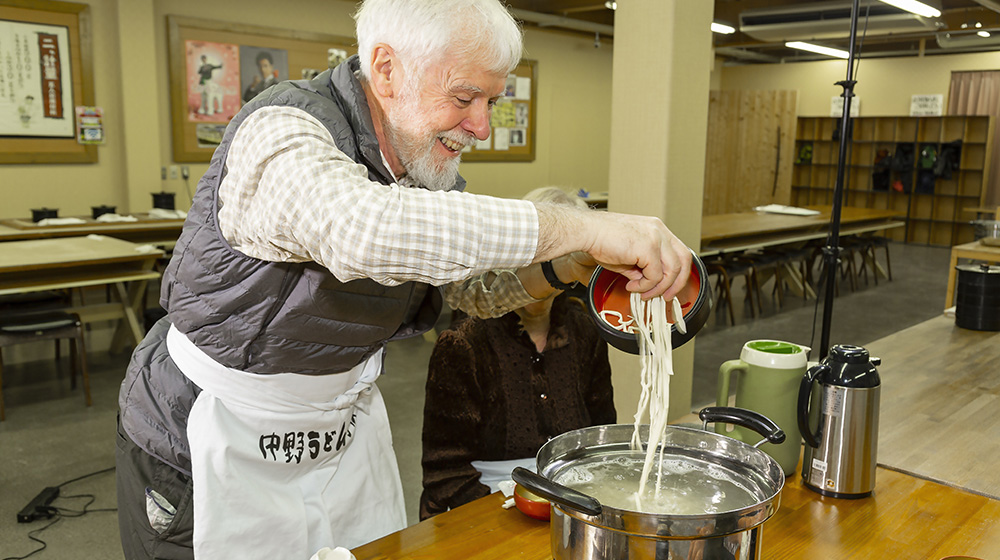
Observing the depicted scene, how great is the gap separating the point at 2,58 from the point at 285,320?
6830 millimetres

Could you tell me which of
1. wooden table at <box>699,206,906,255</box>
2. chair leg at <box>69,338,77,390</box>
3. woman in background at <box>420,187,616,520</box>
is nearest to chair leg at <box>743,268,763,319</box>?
wooden table at <box>699,206,906,255</box>

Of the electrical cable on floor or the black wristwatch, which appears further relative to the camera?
the electrical cable on floor

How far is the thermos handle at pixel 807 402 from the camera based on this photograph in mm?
1450

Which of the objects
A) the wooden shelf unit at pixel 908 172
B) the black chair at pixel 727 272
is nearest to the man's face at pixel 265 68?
the black chair at pixel 727 272

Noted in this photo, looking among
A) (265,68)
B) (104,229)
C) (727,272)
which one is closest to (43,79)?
(104,229)

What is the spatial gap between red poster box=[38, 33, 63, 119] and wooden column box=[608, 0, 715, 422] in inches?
239

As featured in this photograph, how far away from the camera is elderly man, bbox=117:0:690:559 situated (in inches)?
37.2

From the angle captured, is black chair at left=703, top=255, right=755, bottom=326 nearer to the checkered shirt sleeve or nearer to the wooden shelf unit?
the checkered shirt sleeve

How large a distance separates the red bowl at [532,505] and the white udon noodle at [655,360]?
216 mm

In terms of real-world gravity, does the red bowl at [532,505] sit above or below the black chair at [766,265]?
above

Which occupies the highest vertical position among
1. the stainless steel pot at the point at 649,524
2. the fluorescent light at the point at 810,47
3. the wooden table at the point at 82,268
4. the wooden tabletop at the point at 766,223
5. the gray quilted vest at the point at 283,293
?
the fluorescent light at the point at 810,47

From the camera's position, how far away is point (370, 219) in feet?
2.94

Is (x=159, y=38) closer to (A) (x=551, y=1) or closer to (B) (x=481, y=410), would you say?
(A) (x=551, y=1)

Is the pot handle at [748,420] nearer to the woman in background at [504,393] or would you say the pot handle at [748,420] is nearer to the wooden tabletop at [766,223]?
the woman in background at [504,393]
